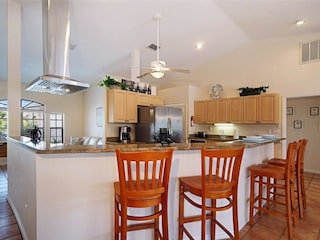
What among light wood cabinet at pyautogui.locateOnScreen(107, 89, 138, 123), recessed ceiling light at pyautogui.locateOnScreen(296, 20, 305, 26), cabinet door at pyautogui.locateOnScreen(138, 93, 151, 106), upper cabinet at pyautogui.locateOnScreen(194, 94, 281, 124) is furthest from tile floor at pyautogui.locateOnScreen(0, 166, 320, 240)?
recessed ceiling light at pyautogui.locateOnScreen(296, 20, 305, 26)

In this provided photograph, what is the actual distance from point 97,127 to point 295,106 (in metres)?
6.40

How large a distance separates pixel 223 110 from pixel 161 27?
2878 mm

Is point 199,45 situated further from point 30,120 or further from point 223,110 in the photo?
point 30,120

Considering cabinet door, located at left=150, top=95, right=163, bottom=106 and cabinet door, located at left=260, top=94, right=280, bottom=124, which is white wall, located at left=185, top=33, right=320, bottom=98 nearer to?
cabinet door, located at left=260, top=94, right=280, bottom=124

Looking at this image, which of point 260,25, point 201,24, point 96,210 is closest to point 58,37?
point 96,210

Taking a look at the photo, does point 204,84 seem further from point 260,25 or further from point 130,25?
point 130,25

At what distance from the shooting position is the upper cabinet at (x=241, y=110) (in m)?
4.87

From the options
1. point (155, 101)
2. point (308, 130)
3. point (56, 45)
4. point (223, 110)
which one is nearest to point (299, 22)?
point (223, 110)

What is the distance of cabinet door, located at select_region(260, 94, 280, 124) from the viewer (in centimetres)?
482

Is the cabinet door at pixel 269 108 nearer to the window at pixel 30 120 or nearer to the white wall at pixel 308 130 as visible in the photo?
the white wall at pixel 308 130

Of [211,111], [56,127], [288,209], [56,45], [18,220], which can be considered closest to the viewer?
[288,209]

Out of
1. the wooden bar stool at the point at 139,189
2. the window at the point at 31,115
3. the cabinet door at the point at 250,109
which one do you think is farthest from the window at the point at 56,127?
the wooden bar stool at the point at 139,189

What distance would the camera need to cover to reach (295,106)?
18.8 feet

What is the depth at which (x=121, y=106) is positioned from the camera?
14.9 ft
